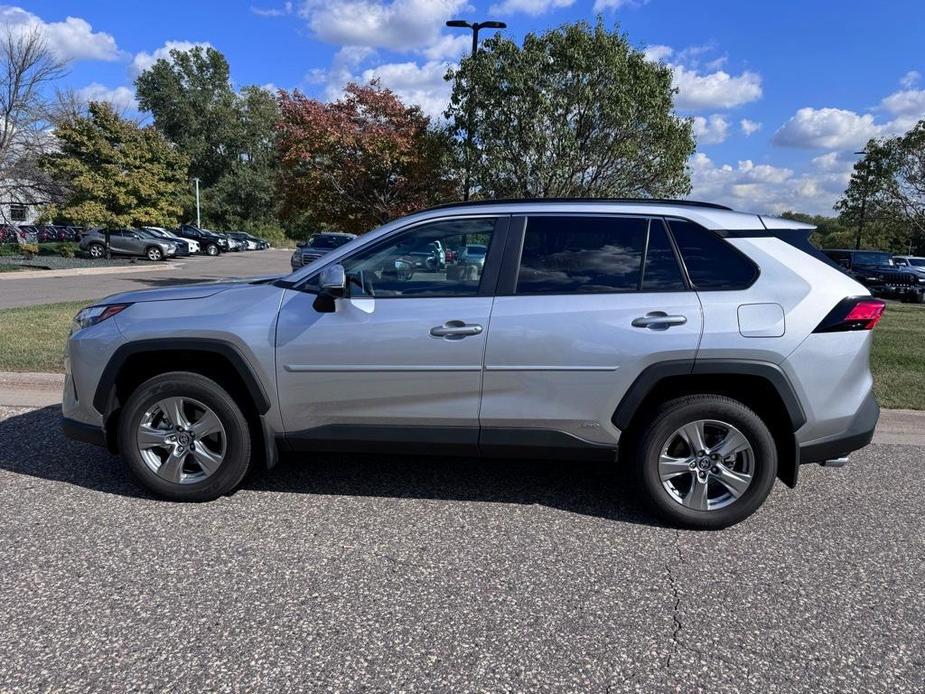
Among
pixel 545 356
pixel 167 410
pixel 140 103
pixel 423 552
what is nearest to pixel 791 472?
pixel 545 356

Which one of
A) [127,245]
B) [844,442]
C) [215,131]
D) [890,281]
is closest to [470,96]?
[844,442]

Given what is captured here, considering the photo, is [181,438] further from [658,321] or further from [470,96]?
[470,96]

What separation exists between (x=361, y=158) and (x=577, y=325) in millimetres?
12614

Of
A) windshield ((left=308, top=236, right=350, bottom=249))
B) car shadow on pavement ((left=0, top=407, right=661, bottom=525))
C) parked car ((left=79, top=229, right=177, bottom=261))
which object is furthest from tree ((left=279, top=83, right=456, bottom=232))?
parked car ((left=79, top=229, right=177, bottom=261))

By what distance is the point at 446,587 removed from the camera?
9.93 feet

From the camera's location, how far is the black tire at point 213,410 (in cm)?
374

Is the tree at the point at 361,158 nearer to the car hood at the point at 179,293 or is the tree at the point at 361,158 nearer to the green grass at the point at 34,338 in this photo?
the green grass at the point at 34,338

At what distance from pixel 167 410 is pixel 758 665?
321cm

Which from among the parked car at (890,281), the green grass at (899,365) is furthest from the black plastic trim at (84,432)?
the parked car at (890,281)

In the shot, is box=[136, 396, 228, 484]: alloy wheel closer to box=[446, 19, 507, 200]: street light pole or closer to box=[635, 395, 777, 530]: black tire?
box=[635, 395, 777, 530]: black tire

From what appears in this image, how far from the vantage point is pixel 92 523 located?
3588 mm

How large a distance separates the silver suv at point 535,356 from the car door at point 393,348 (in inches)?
0.4

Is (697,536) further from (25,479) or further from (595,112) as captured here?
(595,112)

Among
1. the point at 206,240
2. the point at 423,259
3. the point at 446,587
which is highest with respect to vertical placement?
the point at 206,240
